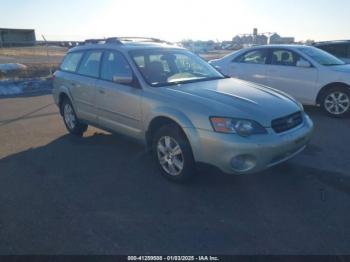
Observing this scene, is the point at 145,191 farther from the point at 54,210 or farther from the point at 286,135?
the point at 286,135

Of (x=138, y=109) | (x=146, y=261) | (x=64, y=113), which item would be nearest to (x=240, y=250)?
(x=146, y=261)

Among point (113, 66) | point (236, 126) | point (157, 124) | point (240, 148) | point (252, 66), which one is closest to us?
point (240, 148)

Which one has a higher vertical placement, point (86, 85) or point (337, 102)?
point (86, 85)

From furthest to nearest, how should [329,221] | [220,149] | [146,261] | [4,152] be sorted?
1. [4,152]
2. [220,149]
3. [329,221]
4. [146,261]

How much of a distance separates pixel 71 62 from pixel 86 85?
1.02 metres

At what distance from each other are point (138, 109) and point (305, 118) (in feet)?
7.33

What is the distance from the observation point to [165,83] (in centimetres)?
454

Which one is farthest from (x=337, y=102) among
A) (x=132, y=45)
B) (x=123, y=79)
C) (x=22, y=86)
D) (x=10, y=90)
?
(x=22, y=86)

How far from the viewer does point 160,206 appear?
145 inches

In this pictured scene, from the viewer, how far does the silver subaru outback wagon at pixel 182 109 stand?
12.1ft

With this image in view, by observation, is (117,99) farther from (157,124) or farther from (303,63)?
(303,63)

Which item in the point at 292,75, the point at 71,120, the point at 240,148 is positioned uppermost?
the point at 292,75

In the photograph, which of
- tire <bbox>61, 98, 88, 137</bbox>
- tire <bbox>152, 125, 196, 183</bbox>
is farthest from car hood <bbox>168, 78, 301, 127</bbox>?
tire <bbox>61, 98, 88, 137</bbox>

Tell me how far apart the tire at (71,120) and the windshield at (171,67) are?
6.98 ft
